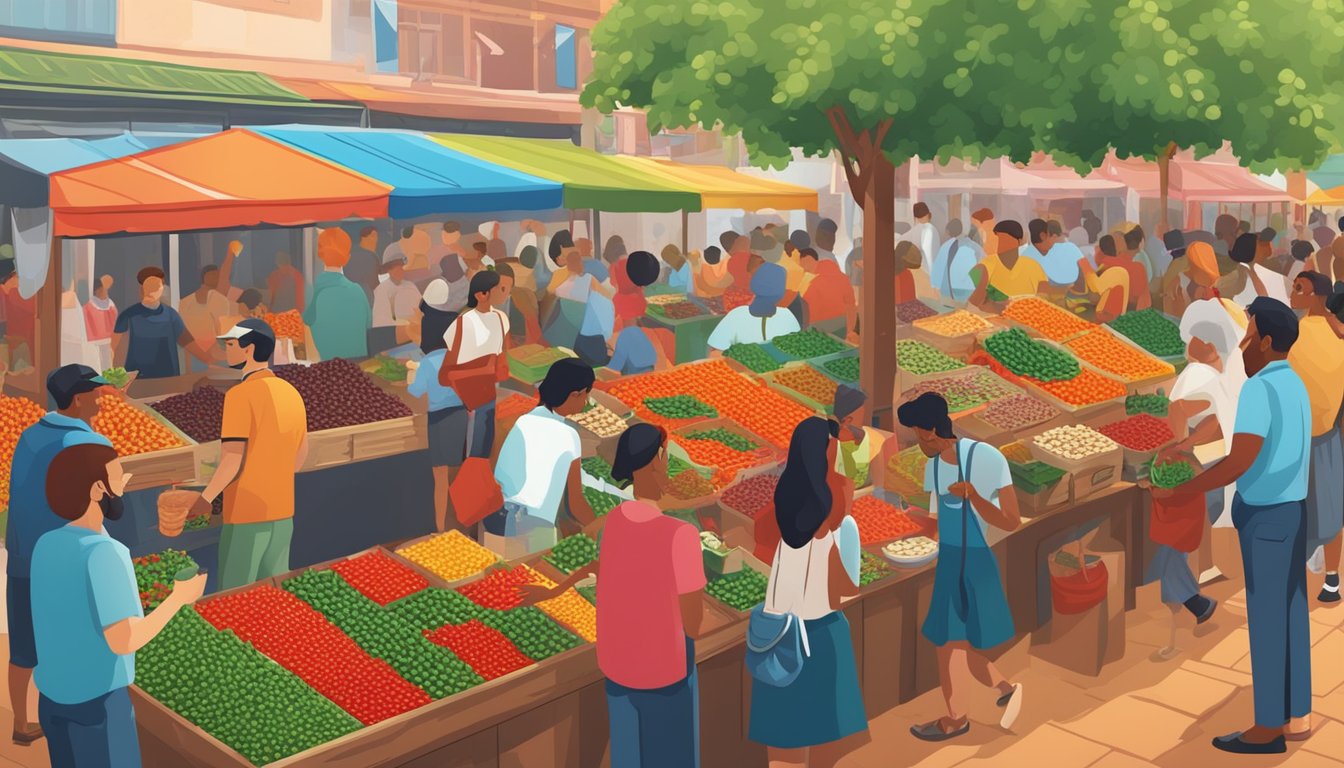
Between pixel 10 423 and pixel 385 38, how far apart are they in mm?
14976

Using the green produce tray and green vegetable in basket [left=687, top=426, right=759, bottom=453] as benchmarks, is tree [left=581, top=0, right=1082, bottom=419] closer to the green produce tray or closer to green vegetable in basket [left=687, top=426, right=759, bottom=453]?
the green produce tray

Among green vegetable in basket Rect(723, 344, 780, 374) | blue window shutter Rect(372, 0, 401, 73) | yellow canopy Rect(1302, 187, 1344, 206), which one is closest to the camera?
green vegetable in basket Rect(723, 344, 780, 374)

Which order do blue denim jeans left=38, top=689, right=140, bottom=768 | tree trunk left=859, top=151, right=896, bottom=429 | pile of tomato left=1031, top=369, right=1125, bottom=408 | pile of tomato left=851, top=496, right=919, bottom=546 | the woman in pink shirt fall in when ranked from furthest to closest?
pile of tomato left=1031, top=369, right=1125, bottom=408, tree trunk left=859, top=151, right=896, bottom=429, pile of tomato left=851, top=496, right=919, bottom=546, the woman in pink shirt, blue denim jeans left=38, top=689, right=140, bottom=768

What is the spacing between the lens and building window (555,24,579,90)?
84.0 ft

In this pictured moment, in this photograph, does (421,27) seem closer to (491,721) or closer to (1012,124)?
(1012,124)

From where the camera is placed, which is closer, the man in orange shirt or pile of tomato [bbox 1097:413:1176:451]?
pile of tomato [bbox 1097:413:1176:451]

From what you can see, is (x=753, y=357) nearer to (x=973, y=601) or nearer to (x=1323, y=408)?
(x=1323, y=408)

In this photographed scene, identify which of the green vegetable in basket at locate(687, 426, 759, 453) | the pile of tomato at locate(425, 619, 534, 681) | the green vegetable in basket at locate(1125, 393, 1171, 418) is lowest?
the pile of tomato at locate(425, 619, 534, 681)

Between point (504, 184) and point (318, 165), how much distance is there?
151 cm

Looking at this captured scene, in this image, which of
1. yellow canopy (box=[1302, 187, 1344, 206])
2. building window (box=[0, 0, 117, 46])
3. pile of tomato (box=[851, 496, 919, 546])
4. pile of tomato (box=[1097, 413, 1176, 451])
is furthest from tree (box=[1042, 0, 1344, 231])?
yellow canopy (box=[1302, 187, 1344, 206])

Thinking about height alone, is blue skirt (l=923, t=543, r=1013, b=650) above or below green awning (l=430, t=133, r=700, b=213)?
below

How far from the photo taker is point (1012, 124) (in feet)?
27.6

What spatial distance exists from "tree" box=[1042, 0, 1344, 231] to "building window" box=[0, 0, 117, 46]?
1317 centimetres

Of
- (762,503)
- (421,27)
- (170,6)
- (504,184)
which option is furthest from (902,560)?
(421,27)
